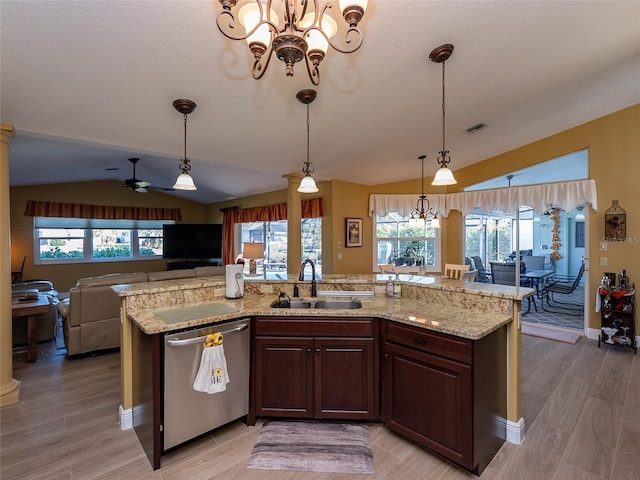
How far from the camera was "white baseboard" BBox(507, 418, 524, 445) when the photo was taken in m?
2.10

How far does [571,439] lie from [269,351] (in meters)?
2.20

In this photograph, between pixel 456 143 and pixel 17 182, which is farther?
pixel 17 182

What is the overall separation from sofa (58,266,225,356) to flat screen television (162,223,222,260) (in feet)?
13.4

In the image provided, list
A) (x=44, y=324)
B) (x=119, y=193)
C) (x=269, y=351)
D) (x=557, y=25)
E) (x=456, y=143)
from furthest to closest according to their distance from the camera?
(x=119, y=193), (x=456, y=143), (x=44, y=324), (x=269, y=351), (x=557, y=25)

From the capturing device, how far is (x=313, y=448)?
6.70ft

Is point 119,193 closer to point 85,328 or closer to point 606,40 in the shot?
point 85,328

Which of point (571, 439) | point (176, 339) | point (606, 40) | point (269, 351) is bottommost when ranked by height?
point (571, 439)

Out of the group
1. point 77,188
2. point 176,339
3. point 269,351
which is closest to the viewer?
point 176,339

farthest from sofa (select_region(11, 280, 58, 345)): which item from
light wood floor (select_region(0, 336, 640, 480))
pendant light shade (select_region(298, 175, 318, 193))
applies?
pendant light shade (select_region(298, 175, 318, 193))

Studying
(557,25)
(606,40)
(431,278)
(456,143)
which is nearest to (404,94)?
(557,25)

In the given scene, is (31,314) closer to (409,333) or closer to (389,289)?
(389,289)

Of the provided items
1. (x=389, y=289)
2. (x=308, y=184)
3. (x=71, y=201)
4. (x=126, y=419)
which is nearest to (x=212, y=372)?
(x=126, y=419)

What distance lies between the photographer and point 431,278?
2.89 m

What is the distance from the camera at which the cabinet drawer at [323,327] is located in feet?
7.20
